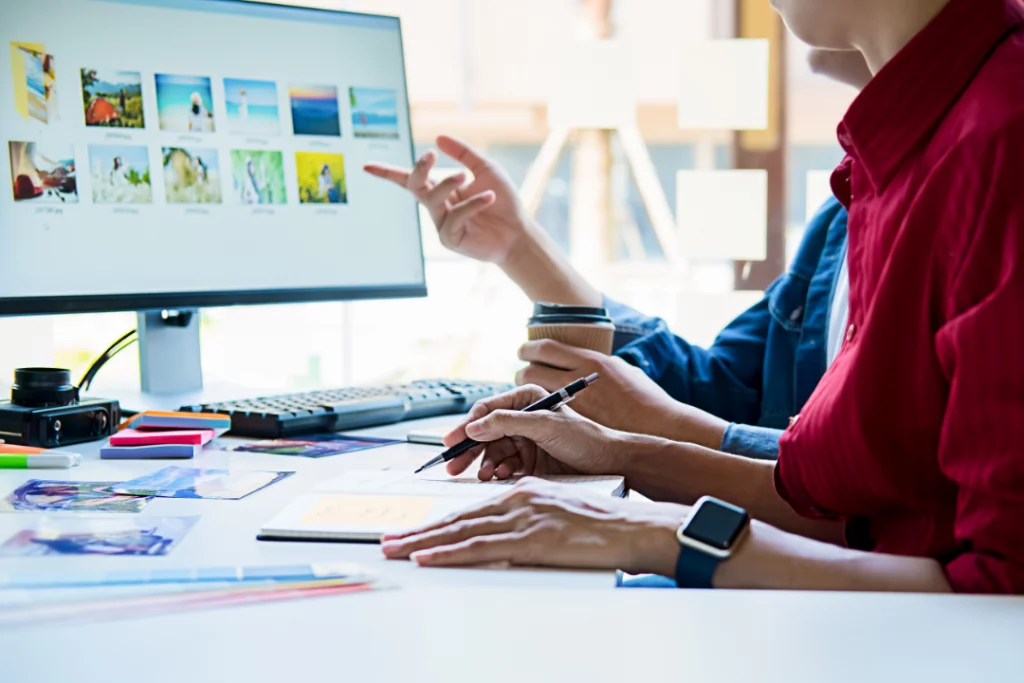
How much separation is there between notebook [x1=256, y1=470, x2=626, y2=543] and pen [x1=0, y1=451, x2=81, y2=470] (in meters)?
0.31

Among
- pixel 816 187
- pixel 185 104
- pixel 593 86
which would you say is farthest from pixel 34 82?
pixel 816 187

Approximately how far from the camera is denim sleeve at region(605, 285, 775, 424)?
1.60 meters

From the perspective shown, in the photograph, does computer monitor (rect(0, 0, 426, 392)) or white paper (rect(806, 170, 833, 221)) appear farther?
white paper (rect(806, 170, 833, 221))

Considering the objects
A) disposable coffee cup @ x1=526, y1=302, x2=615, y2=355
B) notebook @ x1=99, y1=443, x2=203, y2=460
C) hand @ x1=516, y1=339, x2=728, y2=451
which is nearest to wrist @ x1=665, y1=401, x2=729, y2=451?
hand @ x1=516, y1=339, x2=728, y2=451

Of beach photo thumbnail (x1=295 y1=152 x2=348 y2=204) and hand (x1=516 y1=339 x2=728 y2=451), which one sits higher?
beach photo thumbnail (x1=295 y1=152 x2=348 y2=204)

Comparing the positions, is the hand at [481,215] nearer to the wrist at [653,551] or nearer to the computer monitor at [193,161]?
the computer monitor at [193,161]

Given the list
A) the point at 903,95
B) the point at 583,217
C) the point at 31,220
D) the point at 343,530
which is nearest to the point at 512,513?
the point at 343,530

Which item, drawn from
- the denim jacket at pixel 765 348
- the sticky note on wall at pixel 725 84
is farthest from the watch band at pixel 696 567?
the sticky note on wall at pixel 725 84

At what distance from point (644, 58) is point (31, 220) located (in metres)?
2.40

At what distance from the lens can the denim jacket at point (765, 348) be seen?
5.07 ft

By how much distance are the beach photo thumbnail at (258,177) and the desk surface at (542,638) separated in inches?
34.5

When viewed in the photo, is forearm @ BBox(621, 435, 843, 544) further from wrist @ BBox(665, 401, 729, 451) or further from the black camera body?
the black camera body

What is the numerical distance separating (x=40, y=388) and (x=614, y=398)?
0.70 metres

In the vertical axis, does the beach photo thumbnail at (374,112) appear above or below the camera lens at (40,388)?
above
